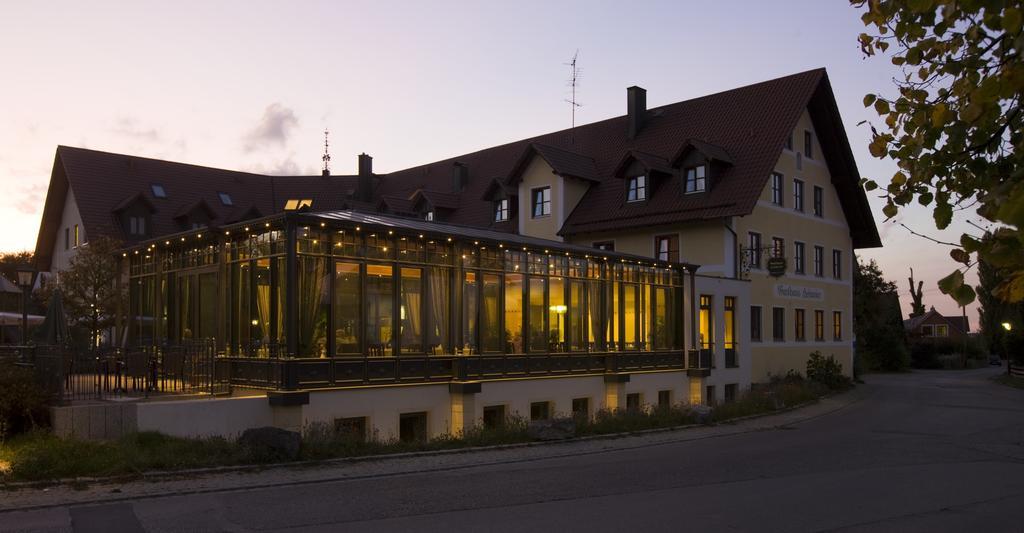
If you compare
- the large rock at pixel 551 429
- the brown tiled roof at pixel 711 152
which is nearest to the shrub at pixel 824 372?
the brown tiled roof at pixel 711 152

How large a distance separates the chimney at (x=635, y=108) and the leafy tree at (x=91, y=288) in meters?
23.3

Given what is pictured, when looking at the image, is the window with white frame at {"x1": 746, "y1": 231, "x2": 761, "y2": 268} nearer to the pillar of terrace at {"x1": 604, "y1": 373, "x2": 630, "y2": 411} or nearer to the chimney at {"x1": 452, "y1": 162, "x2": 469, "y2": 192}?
the pillar of terrace at {"x1": 604, "y1": 373, "x2": 630, "y2": 411}

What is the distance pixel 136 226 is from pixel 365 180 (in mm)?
15246

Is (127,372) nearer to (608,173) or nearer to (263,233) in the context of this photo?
(263,233)

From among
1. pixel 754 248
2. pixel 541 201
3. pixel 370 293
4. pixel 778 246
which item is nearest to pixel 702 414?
pixel 370 293

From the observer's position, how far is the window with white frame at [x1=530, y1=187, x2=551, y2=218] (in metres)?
40.8

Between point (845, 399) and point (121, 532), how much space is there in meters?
29.8

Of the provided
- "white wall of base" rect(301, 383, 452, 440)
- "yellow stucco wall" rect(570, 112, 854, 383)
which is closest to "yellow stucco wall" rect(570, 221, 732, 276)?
"yellow stucco wall" rect(570, 112, 854, 383)

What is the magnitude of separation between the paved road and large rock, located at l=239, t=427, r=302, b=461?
76 centimetres

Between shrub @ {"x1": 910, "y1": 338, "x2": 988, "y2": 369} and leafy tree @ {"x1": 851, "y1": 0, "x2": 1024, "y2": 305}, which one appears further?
shrub @ {"x1": 910, "y1": 338, "x2": 988, "y2": 369}

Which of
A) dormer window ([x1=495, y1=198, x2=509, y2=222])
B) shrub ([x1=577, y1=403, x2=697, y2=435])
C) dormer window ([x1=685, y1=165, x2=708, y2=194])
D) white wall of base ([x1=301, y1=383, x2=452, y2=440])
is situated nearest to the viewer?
white wall of base ([x1=301, y1=383, x2=452, y2=440])

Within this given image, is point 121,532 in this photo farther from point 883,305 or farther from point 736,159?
point 883,305

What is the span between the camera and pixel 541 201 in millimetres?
41062

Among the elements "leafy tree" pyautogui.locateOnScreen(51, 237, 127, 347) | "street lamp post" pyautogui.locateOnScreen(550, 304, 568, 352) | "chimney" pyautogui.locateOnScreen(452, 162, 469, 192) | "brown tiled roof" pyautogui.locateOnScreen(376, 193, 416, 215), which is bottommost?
"street lamp post" pyautogui.locateOnScreen(550, 304, 568, 352)
